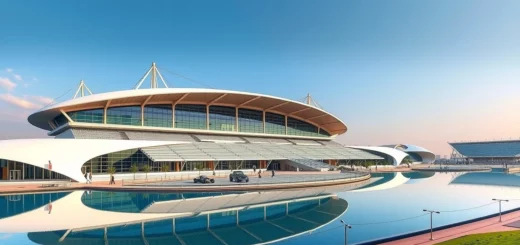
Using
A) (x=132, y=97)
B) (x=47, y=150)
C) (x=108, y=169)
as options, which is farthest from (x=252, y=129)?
(x=47, y=150)

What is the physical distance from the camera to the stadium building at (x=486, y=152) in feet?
348

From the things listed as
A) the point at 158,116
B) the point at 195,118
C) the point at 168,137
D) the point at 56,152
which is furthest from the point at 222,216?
the point at 195,118

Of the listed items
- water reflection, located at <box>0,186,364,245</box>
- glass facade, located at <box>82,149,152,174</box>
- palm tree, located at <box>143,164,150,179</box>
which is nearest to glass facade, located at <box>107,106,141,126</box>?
glass facade, located at <box>82,149,152,174</box>

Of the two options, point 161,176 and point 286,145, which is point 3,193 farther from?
point 286,145

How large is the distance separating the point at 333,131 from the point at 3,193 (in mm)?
61313

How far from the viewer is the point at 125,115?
158ft

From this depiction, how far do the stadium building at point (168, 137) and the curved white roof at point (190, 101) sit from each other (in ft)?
0.41

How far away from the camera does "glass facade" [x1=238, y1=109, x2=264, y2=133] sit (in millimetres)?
60031

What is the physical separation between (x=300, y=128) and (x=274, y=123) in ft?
23.1

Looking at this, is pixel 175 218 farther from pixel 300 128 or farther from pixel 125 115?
pixel 300 128

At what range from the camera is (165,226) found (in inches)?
631

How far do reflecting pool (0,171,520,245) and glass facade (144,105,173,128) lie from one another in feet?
75.5

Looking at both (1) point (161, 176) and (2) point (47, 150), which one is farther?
(1) point (161, 176)

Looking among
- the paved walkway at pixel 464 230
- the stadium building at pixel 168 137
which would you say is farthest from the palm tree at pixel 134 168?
the paved walkway at pixel 464 230
